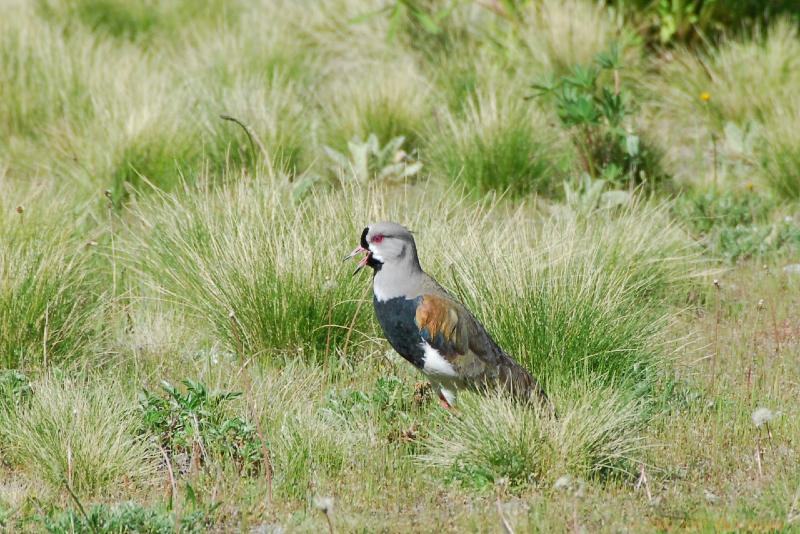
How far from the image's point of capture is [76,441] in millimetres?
4719

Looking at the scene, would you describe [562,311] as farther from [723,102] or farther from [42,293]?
[723,102]

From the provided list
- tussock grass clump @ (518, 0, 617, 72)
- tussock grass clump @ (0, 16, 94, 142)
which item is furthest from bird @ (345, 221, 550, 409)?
tussock grass clump @ (518, 0, 617, 72)

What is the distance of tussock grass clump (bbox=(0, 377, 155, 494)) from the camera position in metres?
4.70

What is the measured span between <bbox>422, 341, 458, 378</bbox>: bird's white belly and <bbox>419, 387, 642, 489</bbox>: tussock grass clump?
0.17 metres

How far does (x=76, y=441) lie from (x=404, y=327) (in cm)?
136

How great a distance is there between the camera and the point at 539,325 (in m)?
5.43

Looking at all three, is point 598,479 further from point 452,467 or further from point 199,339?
point 199,339

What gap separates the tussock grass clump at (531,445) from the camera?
457cm

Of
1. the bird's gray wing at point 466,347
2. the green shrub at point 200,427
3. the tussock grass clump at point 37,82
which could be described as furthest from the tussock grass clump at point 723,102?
the green shrub at point 200,427

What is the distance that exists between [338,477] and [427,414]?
65cm

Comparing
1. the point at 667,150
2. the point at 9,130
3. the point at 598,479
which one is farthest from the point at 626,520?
the point at 9,130

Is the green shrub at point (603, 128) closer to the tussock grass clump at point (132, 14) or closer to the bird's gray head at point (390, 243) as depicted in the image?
the bird's gray head at point (390, 243)

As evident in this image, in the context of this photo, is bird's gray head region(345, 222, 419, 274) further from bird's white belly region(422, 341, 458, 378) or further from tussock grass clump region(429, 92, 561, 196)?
tussock grass clump region(429, 92, 561, 196)

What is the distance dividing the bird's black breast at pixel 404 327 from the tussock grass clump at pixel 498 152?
2806 millimetres
